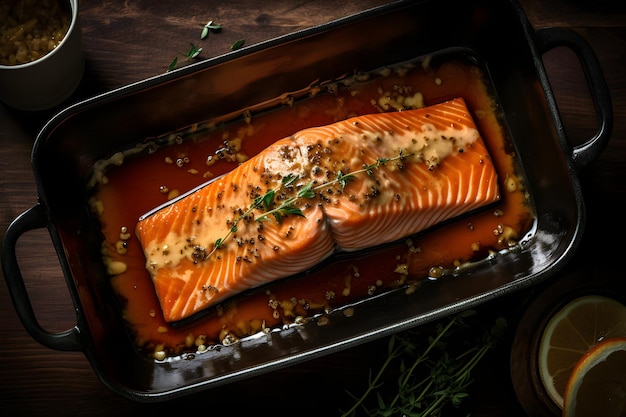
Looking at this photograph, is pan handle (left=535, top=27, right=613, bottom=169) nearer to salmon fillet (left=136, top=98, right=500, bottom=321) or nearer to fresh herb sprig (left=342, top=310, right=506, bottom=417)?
salmon fillet (left=136, top=98, right=500, bottom=321)

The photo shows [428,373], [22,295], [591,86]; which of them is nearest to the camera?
[22,295]

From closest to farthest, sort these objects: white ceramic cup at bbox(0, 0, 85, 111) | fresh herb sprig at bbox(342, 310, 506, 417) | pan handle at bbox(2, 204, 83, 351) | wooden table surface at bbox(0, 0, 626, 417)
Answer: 1. pan handle at bbox(2, 204, 83, 351)
2. white ceramic cup at bbox(0, 0, 85, 111)
3. fresh herb sprig at bbox(342, 310, 506, 417)
4. wooden table surface at bbox(0, 0, 626, 417)

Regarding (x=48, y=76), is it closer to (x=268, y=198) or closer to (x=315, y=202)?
(x=268, y=198)

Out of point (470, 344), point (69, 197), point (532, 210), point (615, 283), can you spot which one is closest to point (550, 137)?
point (532, 210)

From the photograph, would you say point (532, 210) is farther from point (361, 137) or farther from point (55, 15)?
point (55, 15)

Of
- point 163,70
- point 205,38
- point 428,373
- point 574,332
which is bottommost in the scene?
point 428,373

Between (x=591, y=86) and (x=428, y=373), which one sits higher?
(x=591, y=86)

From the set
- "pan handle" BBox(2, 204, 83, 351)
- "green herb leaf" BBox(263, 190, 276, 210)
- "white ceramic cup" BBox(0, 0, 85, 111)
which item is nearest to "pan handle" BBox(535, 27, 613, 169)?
"green herb leaf" BBox(263, 190, 276, 210)

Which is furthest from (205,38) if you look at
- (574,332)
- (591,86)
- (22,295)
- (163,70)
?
(574,332)

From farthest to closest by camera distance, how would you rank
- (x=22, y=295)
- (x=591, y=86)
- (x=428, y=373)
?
(x=428, y=373) < (x=591, y=86) < (x=22, y=295)
